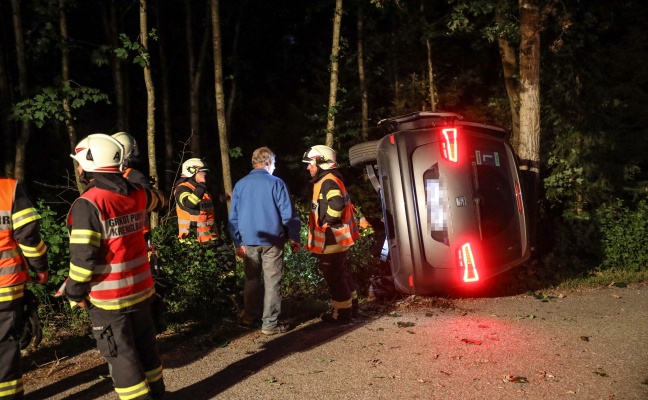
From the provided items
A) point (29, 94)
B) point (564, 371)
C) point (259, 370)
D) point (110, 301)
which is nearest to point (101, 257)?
point (110, 301)

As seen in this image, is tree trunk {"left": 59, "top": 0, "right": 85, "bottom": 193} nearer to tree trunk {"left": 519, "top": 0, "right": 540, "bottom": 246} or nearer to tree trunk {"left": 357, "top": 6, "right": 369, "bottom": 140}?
tree trunk {"left": 519, "top": 0, "right": 540, "bottom": 246}

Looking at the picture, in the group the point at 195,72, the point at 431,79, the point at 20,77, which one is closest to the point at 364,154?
the point at 20,77

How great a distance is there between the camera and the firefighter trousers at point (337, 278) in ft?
23.6

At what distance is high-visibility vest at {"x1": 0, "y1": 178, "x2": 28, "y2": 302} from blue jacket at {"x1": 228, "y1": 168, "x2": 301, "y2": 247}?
2.53 metres

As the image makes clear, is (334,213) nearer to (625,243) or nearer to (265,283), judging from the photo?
(265,283)

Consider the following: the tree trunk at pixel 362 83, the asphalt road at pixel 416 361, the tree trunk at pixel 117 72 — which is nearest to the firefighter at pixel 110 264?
the asphalt road at pixel 416 361

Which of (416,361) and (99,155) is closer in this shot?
(99,155)

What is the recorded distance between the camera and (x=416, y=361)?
582 cm

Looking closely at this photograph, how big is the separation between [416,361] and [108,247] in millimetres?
2803

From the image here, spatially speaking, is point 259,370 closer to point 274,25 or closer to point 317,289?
point 317,289

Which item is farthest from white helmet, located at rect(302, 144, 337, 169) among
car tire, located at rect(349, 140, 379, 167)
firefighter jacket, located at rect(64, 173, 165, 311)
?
firefighter jacket, located at rect(64, 173, 165, 311)

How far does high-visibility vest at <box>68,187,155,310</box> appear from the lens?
4.48 meters

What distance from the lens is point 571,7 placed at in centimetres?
1285

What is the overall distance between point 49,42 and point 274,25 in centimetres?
1260
